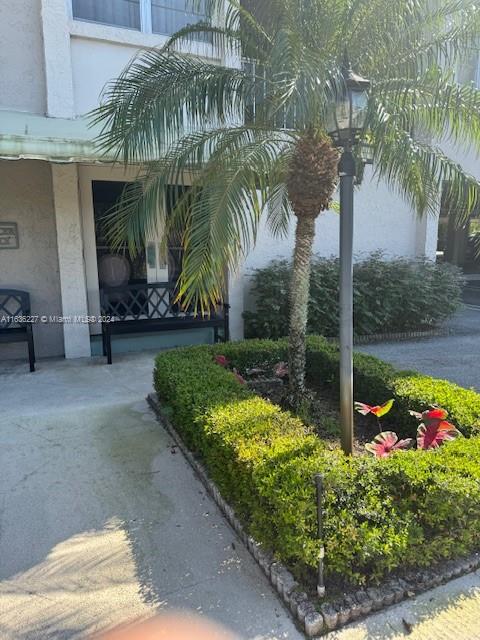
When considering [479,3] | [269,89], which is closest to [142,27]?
[269,89]

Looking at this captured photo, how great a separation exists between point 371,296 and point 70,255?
18.7 feet

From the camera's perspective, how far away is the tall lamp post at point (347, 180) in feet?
10.1

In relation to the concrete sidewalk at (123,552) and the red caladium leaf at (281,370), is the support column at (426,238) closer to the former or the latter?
the red caladium leaf at (281,370)

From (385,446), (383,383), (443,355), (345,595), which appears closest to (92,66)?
(383,383)

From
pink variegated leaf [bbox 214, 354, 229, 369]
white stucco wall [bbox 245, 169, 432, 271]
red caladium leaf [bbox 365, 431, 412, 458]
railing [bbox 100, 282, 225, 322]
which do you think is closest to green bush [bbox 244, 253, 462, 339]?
white stucco wall [bbox 245, 169, 432, 271]

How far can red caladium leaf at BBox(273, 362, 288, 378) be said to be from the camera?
204 inches

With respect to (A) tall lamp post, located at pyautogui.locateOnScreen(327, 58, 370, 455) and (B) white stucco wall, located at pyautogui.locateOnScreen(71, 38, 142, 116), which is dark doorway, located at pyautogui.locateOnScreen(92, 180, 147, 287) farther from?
(A) tall lamp post, located at pyautogui.locateOnScreen(327, 58, 370, 455)

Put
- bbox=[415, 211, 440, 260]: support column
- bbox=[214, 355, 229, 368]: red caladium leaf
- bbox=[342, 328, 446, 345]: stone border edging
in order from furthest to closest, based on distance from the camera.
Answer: bbox=[415, 211, 440, 260]: support column < bbox=[342, 328, 446, 345]: stone border edging < bbox=[214, 355, 229, 368]: red caladium leaf

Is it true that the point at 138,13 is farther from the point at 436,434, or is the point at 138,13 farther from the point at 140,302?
the point at 436,434

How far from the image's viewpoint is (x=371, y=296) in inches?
346

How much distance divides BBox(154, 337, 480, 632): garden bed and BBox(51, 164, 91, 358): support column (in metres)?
4.48

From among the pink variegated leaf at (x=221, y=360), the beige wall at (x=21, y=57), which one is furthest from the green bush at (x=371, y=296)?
the beige wall at (x=21, y=57)

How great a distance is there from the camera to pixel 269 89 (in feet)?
11.8

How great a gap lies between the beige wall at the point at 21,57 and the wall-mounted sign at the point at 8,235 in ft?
5.85
